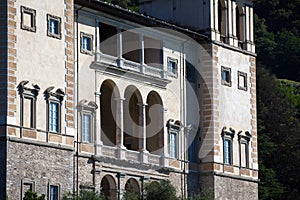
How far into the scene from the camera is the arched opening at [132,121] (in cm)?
6322

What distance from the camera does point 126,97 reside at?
208 ft

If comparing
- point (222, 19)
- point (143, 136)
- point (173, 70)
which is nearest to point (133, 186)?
point (143, 136)

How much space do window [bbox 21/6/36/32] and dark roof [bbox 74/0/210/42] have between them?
4.10m

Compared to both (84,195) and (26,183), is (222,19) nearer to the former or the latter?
(84,195)

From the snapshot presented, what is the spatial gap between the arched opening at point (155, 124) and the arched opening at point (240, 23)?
9612mm

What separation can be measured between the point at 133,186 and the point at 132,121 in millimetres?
4060

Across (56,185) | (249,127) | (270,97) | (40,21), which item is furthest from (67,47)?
(270,97)

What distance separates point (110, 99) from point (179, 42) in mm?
7488

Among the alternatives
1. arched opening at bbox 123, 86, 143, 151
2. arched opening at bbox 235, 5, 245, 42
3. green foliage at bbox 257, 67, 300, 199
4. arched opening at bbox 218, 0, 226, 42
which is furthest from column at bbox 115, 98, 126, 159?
green foliage at bbox 257, 67, 300, 199

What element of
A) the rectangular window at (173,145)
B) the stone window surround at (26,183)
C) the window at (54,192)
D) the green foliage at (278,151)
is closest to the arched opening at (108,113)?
the rectangular window at (173,145)

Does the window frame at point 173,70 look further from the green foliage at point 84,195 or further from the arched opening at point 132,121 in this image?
the green foliage at point 84,195

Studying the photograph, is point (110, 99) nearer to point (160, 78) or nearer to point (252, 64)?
point (160, 78)

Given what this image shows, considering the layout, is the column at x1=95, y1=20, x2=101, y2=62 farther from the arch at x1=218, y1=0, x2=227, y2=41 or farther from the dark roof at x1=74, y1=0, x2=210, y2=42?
the arch at x1=218, y1=0, x2=227, y2=41

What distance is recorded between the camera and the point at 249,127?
71375 mm
